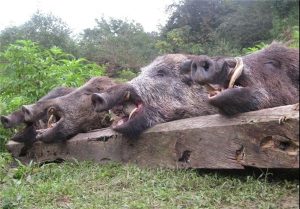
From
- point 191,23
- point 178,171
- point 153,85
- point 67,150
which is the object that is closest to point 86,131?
point 67,150

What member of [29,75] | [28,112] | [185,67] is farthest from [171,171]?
[29,75]

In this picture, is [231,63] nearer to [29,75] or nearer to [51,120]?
[51,120]

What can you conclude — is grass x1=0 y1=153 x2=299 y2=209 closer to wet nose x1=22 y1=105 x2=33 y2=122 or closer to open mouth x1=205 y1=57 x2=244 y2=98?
open mouth x1=205 y1=57 x2=244 y2=98

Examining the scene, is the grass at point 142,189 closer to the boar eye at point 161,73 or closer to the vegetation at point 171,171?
the vegetation at point 171,171

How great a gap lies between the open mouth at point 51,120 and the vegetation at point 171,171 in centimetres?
43

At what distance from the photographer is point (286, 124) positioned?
8.40ft

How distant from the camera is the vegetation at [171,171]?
2.08 metres

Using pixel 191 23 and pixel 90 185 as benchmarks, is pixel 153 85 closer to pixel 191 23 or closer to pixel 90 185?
pixel 90 185

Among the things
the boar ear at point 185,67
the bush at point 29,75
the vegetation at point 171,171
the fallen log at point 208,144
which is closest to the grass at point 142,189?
the vegetation at point 171,171

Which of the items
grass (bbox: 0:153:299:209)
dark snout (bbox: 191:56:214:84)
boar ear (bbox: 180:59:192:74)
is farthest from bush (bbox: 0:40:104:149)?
dark snout (bbox: 191:56:214:84)

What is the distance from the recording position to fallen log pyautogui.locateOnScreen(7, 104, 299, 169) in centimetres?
270

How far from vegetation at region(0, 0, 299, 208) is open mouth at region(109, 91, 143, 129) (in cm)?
44

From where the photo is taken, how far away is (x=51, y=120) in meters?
5.42

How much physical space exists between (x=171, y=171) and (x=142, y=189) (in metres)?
0.47
